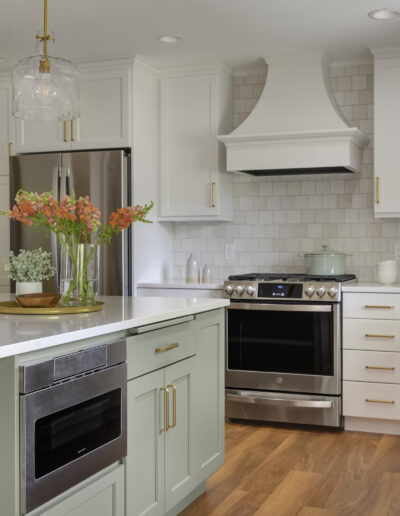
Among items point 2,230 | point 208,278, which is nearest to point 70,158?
point 2,230

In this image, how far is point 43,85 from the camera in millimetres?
2814

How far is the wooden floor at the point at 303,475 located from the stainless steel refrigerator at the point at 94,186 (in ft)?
4.39

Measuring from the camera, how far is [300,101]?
483 centimetres

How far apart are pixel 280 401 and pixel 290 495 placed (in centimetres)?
126

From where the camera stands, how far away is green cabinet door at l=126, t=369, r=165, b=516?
2.50 meters

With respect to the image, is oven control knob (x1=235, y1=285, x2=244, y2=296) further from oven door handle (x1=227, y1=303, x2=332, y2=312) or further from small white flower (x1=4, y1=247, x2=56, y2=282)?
small white flower (x1=4, y1=247, x2=56, y2=282)

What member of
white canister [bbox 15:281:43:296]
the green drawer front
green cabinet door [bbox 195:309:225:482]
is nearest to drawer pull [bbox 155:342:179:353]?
the green drawer front

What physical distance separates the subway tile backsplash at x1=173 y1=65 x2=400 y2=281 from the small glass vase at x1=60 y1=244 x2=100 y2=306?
2554 mm

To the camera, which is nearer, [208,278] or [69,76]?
[69,76]

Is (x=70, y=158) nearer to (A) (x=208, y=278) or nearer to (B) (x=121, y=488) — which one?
(A) (x=208, y=278)

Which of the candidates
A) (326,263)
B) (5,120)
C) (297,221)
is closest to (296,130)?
(297,221)

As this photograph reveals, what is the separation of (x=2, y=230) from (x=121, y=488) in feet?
10.7

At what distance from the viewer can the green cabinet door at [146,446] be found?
8.19 ft

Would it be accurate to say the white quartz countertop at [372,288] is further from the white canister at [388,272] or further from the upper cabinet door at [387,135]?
the upper cabinet door at [387,135]
